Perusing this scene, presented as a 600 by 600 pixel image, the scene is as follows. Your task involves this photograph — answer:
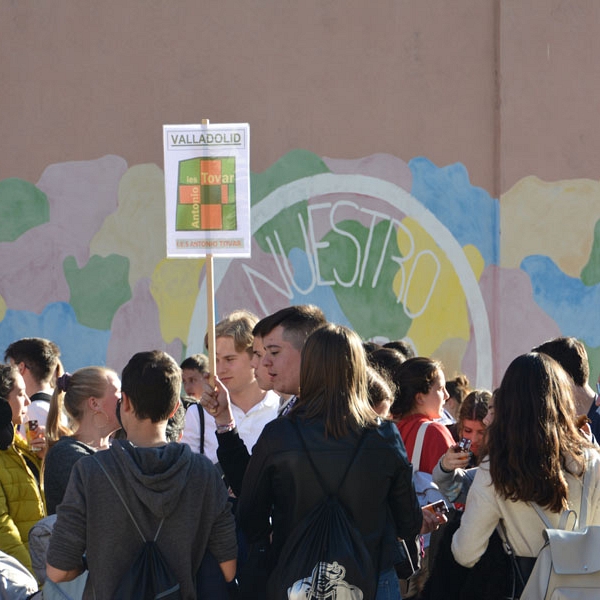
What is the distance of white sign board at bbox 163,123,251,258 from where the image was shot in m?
4.73

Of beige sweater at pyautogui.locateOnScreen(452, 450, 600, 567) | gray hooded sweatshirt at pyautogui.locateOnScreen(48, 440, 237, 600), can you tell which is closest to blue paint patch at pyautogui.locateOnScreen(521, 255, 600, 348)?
beige sweater at pyautogui.locateOnScreen(452, 450, 600, 567)

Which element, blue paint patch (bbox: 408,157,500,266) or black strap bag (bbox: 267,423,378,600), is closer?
black strap bag (bbox: 267,423,378,600)

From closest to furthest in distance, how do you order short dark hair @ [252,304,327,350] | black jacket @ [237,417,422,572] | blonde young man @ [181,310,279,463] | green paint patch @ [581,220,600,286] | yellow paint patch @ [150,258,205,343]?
black jacket @ [237,417,422,572], short dark hair @ [252,304,327,350], blonde young man @ [181,310,279,463], yellow paint patch @ [150,258,205,343], green paint patch @ [581,220,600,286]

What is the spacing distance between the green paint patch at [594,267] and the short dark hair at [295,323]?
18.5 ft

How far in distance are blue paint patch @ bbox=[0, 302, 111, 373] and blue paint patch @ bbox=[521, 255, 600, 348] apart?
3.87 m

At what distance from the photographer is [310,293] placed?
9148mm

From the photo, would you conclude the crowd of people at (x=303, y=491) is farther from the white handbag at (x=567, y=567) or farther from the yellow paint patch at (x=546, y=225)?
the yellow paint patch at (x=546, y=225)

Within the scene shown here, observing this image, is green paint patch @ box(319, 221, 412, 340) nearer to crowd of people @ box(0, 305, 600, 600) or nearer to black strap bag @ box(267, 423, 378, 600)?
crowd of people @ box(0, 305, 600, 600)

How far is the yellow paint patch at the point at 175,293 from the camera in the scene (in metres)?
9.09

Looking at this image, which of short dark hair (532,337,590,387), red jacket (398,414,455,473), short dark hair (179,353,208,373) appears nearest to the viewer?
red jacket (398,414,455,473)

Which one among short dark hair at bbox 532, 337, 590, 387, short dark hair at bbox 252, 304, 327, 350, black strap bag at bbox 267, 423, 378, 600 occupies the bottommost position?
black strap bag at bbox 267, 423, 378, 600

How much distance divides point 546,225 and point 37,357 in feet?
16.8

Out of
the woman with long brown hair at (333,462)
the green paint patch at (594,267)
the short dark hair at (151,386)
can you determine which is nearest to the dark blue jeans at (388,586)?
the woman with long brown hair at (333,462)

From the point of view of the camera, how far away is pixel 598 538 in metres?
3.45
